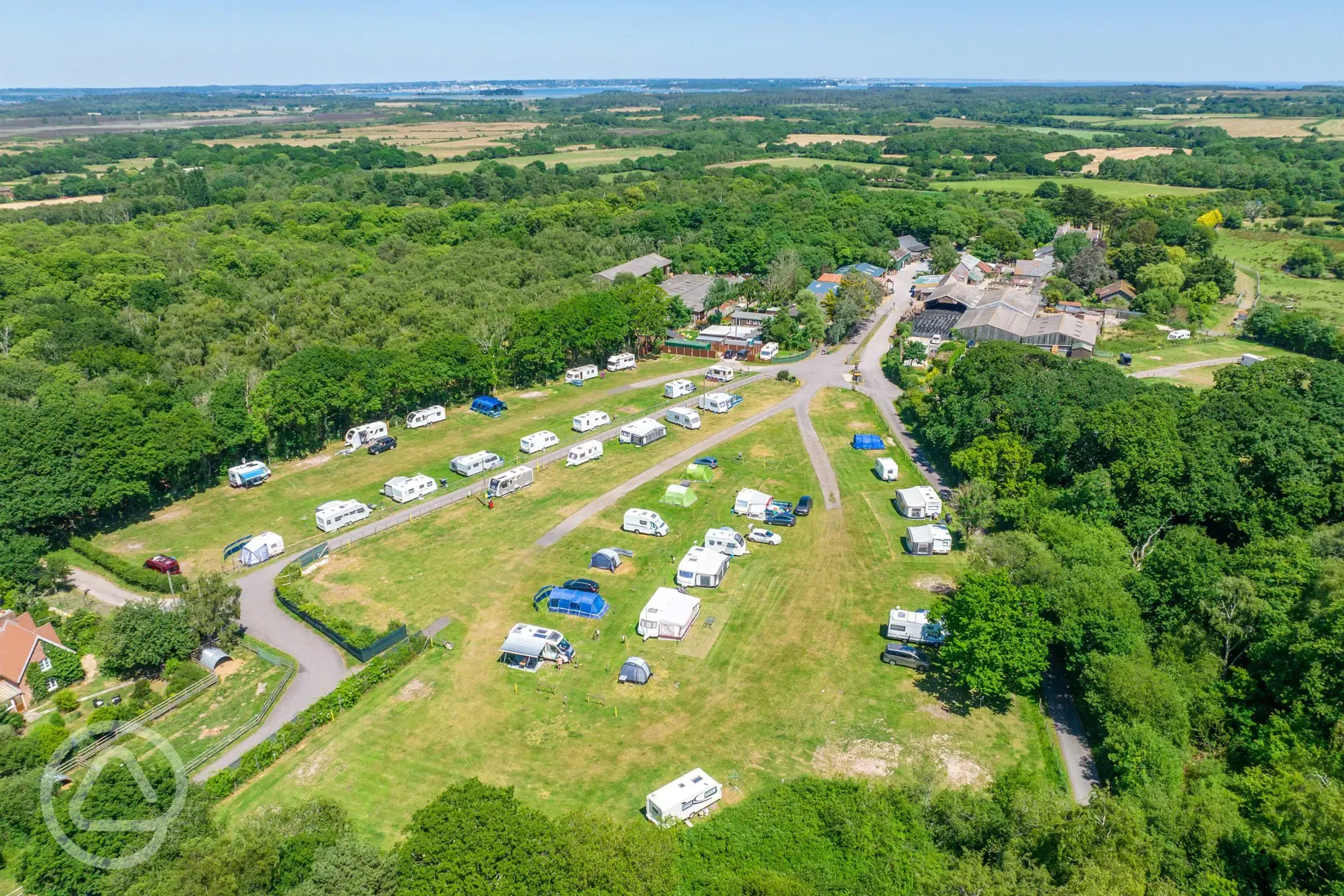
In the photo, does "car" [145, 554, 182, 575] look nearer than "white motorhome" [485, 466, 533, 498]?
Yes

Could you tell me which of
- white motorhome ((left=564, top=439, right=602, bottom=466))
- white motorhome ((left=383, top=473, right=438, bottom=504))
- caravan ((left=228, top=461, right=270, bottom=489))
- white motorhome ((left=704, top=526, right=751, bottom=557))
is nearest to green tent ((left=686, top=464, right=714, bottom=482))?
white motorhome ((left=564, top=439, right=602, bottom=466))

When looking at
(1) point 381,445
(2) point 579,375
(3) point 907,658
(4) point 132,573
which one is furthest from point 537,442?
(3) point 907,658

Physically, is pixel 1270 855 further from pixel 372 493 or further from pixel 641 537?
pixel 372 493

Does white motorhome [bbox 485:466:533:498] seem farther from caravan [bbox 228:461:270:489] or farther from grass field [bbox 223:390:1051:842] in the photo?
caravan [bbox 228:461:270:489]

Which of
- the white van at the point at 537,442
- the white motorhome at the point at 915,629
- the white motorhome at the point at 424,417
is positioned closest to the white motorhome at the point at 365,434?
the white motorhome at the point at 424,417

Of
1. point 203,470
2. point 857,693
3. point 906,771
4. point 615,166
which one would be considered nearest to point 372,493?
point 203,470

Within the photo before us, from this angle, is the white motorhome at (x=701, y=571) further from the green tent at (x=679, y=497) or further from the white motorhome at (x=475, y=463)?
the white motorhome at (x=475, y=463)

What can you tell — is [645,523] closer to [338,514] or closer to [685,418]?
[685,418]
